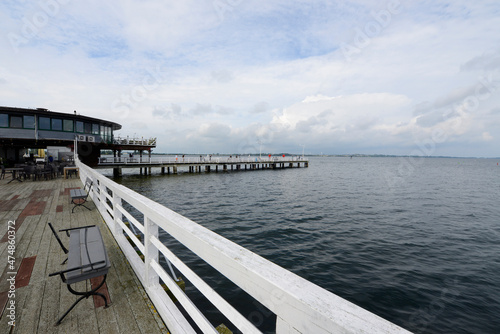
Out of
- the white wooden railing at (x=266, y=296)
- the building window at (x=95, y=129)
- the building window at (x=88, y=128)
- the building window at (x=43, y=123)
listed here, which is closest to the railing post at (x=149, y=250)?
the white wooden railing at (x=266, y=296)

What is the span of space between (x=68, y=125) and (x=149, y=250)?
27993mm

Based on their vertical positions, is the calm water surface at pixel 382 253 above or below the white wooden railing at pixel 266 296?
below

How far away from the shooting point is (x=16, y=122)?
2105cm

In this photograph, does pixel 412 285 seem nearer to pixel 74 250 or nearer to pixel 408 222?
pixel 408 222

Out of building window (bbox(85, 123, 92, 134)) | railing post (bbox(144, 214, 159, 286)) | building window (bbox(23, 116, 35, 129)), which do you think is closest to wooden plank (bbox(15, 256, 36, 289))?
railing post (bbox(144, 214, 159, 286))

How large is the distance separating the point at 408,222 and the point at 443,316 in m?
8.26

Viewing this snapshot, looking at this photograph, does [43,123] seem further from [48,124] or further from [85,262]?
[85,262]

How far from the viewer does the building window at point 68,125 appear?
23.6 m

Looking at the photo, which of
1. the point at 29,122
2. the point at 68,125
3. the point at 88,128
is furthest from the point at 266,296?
the point at 88,128

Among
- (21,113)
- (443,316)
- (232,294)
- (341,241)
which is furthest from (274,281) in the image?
(21,113)

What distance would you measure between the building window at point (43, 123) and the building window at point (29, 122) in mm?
439

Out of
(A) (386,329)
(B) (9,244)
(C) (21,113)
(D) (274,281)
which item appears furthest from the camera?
(C) (21,113)

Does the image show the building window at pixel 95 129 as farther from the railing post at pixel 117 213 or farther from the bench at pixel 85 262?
the bench at pixel 85 262

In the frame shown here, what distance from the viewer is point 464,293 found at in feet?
20.8
